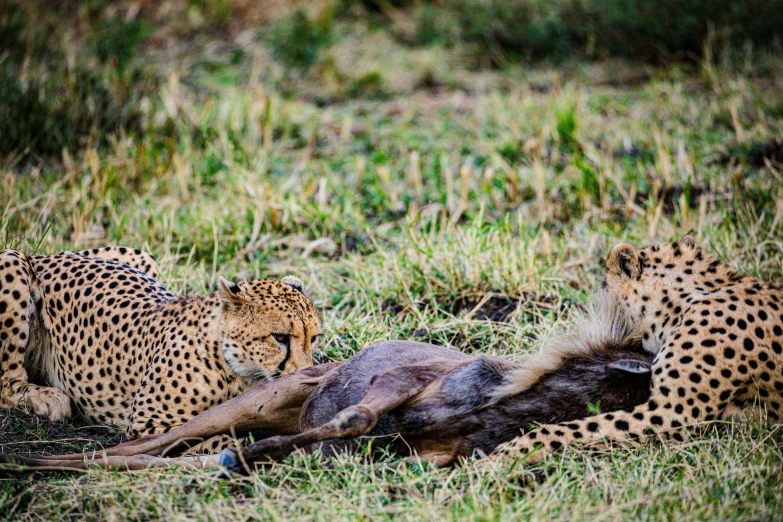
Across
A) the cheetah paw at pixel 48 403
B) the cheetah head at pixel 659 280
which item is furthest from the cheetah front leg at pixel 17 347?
the cheetah head at pixel 659 280

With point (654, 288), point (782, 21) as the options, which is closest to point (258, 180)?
point (654, 288)

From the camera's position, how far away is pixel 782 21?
8.66 metres

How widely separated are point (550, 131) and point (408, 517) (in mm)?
4757

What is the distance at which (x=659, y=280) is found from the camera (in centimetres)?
355

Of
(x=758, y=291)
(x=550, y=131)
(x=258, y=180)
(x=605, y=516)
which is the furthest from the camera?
(x=550, y=131)

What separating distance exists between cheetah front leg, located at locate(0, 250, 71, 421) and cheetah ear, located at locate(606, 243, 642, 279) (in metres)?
2.50

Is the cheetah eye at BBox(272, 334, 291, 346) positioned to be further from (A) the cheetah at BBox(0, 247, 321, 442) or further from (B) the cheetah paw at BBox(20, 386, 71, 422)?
(B) the cheetah paw at BBox(20, 386, 71, 422)

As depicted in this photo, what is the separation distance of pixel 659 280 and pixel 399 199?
284 cm

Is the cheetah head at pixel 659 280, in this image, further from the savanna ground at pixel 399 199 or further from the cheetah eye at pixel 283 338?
the cheetah eye at pixel 283 338

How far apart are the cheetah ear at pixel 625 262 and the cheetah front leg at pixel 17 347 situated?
2.50 m

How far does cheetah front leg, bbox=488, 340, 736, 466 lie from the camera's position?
2934 millimetres

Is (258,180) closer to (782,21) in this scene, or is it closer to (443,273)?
(443,273)

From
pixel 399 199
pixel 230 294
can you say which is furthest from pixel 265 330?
pixel 399 199

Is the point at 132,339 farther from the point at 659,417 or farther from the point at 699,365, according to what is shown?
the point at 699,365
